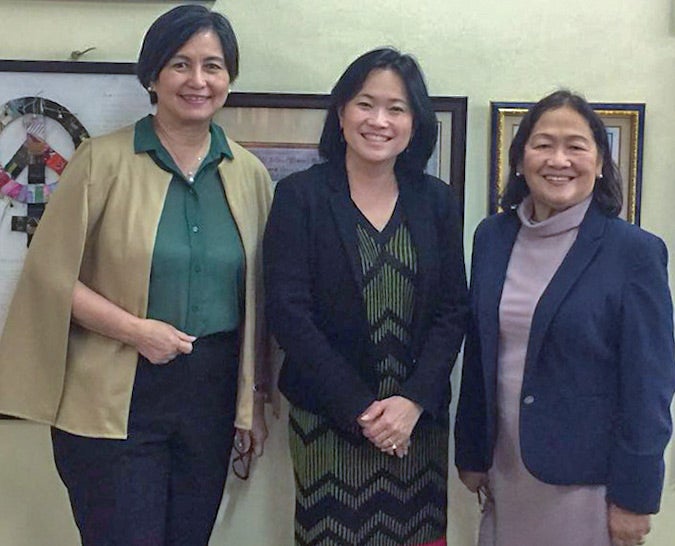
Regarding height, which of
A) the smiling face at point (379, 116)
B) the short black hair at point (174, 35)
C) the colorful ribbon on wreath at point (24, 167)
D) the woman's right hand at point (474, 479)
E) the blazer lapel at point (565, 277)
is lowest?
the woman's right hand at point (474, 479)

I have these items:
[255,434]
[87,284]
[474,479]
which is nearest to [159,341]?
[87,284]

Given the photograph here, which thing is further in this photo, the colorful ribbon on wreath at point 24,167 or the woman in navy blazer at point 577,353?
the colorful ribbon on wreath at point 24,167

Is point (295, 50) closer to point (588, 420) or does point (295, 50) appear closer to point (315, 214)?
point (315, 214)

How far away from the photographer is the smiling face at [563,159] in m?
1.46

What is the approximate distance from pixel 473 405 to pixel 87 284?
0.80 meters

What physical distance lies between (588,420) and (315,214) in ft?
2.08

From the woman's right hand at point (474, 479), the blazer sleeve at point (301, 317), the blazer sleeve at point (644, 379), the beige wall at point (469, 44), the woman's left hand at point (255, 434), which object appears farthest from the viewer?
the beige wall at point (469, 44)

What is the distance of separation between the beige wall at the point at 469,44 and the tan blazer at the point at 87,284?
1.60ft

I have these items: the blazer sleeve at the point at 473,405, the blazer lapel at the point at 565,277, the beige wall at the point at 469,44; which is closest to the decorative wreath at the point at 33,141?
the beige wall at the point at 469,44

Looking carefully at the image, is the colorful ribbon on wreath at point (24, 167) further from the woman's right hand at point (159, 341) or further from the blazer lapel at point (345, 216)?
the blazer lapel at point (345, 216)

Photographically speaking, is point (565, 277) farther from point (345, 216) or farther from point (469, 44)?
point (469, 44)

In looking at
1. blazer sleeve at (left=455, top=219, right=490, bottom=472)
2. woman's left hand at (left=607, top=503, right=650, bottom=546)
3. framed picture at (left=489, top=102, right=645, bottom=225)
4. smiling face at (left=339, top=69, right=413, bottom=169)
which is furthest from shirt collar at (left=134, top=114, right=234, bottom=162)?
woman's left hand at (left=607, top=503, right=650, bottom=546)

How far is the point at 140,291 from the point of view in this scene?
1.51 m

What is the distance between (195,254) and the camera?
153 centimetres
